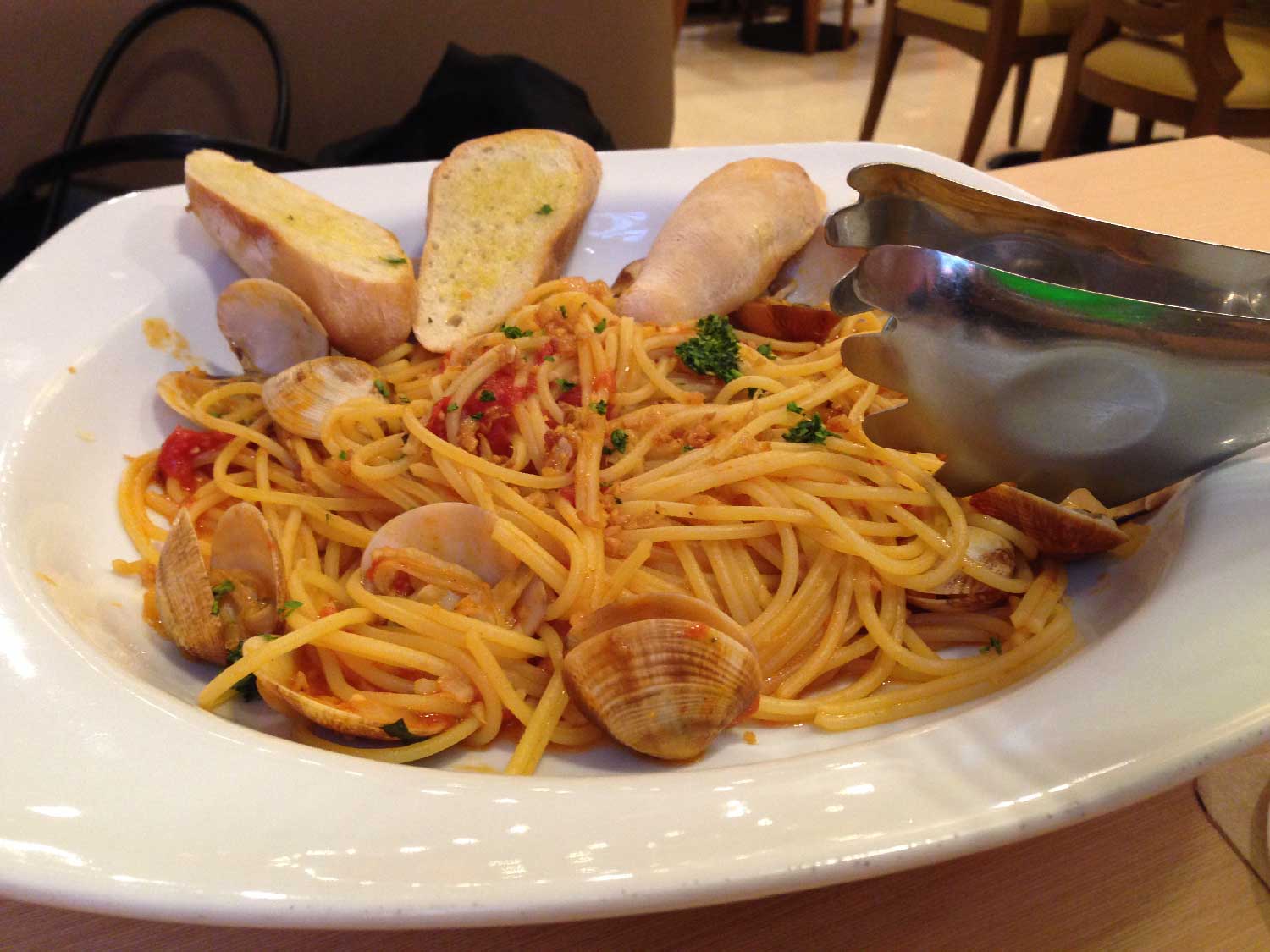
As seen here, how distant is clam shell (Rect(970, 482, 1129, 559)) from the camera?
144cm

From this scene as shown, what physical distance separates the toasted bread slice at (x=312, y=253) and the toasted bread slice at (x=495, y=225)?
8 centimetres

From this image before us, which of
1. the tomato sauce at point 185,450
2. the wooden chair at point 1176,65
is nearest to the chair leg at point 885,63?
the wooden chair at point 1176,65

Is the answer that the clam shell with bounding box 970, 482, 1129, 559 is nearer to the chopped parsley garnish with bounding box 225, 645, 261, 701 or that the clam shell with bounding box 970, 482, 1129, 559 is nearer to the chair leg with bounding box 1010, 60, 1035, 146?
the chopped parsley garnish with bounding box 225, 645, 261, 701

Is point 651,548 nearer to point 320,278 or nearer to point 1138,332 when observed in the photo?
point 1138,332

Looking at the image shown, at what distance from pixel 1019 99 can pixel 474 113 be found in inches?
247

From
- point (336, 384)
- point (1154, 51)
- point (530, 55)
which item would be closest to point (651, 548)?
point (336, 384)

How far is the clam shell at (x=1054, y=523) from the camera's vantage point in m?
1.44

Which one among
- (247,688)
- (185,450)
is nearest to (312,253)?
(185,450)

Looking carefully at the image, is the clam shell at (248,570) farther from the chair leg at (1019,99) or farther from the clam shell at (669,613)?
the chair leg at (1019,99)

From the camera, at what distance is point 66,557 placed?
4.83 ft

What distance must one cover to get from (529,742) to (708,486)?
560mm

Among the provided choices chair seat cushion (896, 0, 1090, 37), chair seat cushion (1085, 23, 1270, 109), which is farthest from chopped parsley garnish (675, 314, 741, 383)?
chair seat cushion (896, 0, 1090, 37)

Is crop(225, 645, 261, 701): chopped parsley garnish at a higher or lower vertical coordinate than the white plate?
lower

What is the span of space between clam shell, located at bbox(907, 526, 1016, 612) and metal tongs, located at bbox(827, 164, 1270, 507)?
0.34 feet
